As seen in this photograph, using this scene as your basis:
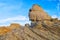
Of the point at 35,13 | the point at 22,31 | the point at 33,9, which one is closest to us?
the point at 22,31

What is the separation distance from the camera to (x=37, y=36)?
35.1ft

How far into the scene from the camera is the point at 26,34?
10.8 meters

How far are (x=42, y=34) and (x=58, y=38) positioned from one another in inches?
37.2

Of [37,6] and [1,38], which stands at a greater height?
[37,6]

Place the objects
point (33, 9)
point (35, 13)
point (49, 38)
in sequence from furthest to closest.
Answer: point (33, 9) → point (35, 13) → point (49, 38)

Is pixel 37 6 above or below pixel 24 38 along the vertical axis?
above

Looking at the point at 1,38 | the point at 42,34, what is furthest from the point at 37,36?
the point at 1,38

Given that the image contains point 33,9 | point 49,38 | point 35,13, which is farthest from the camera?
point 33,9

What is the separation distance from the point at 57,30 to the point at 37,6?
10012 millimetres

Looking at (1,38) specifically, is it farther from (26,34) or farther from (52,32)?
(52,32)

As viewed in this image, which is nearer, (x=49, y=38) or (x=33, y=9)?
(x=49, y=38)

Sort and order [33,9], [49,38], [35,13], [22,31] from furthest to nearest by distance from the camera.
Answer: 1. [33,9]
2. [35,13]
3. [22,31]
4. [49,38]

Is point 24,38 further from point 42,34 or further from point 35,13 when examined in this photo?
point 35,13

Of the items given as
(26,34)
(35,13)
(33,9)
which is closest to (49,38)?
(26,34)
